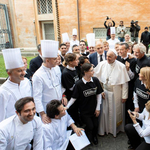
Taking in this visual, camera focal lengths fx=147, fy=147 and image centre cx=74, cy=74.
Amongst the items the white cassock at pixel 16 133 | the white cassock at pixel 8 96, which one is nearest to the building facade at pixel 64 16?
the white cassock at pixel 8 96

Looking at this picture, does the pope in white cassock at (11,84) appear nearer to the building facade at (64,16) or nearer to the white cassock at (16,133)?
the white cassock at (16,133)

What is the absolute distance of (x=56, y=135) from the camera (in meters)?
2.35

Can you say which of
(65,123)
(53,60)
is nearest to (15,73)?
(53,60)

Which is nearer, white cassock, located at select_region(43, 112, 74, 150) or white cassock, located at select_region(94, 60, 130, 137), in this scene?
white cassock, located at select_region(43, 112, 74, 150)

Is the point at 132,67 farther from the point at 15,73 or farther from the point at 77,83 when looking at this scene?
the point at 15,73

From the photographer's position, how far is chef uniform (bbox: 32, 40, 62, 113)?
2551 millimetres

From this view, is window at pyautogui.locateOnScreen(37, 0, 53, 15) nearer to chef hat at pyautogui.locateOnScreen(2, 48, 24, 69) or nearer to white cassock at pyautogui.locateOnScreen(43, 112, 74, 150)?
chef hat at pyautogui.locateOnScreen(2, 48, 24, 69)

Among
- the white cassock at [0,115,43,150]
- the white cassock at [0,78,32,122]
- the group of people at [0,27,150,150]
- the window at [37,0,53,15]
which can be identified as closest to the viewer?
the white cassock at [0,115,43,150]

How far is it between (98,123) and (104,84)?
898mm

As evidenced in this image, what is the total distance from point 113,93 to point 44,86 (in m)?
1.49

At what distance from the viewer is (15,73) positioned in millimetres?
2203

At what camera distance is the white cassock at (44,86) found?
2549 mm

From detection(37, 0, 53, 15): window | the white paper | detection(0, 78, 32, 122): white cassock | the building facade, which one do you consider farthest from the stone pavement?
detection(37, 0, 53, 15): window

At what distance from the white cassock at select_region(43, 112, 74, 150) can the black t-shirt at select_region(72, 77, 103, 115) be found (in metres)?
0.62
